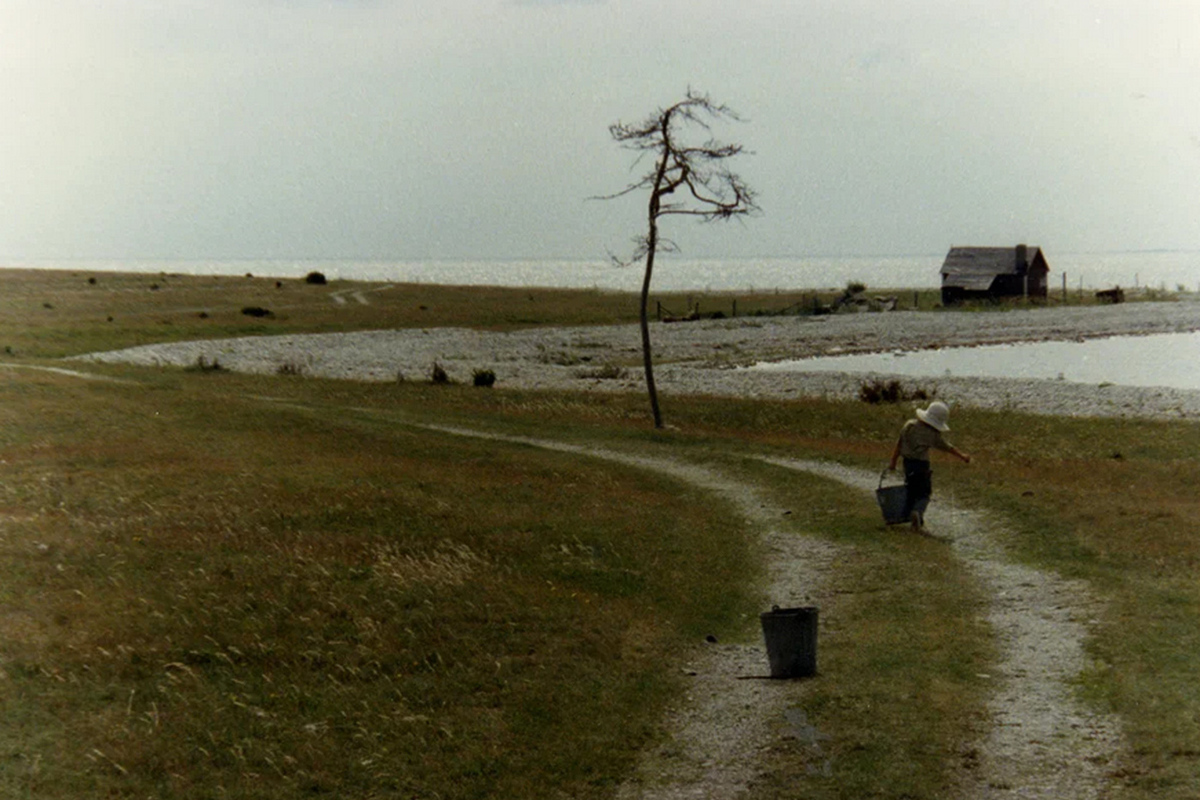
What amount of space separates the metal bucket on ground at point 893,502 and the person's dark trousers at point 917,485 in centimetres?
7

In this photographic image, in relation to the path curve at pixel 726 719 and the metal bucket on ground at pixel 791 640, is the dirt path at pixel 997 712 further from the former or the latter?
the metal bucket on ground at pixel 791 640

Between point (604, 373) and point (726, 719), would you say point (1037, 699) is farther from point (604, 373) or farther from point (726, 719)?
point (604, 373)

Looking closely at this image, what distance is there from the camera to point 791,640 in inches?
568

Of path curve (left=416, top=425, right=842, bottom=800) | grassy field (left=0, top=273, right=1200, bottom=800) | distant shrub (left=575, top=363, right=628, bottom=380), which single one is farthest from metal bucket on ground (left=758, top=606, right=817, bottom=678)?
distant shrub (left=575, top=363, right=628, bottom=380)

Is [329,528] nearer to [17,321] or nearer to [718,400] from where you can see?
[718,400]

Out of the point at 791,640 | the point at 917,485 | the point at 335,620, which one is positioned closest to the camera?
the point at 791,640

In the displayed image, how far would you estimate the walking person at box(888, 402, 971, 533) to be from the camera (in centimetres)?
2161

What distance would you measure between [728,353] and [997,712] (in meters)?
73.7

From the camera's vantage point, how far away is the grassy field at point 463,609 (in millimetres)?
12273

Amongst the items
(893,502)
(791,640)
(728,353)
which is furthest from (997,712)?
(728,353)

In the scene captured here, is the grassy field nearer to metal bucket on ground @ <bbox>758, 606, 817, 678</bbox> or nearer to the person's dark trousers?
metal bucket on ground @ <bbox>758, 606, 817, 678</bbox>

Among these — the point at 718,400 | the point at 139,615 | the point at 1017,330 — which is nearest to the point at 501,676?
the point at 139,615

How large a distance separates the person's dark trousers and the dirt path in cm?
189

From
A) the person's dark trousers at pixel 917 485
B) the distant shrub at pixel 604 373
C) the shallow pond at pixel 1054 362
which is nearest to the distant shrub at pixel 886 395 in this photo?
the shallow pond at pixel 1054 362
